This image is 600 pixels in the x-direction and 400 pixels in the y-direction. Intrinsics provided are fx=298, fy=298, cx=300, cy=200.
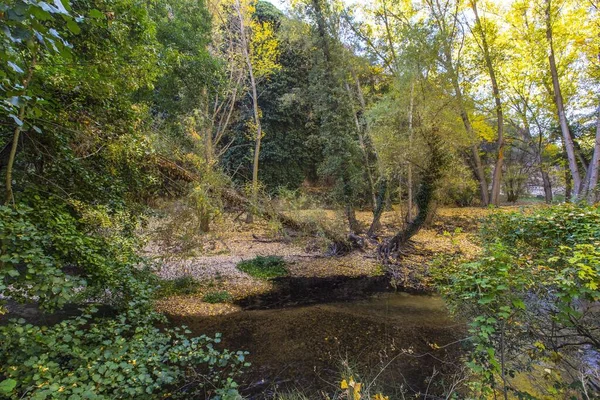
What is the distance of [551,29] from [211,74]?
11396mm

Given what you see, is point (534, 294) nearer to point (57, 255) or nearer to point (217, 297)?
point (57, 255)

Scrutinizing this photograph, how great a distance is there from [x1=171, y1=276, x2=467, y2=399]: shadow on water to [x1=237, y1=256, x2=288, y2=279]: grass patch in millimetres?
1024

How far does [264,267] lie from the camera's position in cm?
938

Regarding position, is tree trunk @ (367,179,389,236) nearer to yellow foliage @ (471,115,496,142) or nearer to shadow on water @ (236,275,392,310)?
shadow on water @ (236,275,392,310)

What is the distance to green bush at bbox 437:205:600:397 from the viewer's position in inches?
94.0

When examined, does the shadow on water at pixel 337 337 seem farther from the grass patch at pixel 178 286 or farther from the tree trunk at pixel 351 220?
the tree trunk at pixel 351 220

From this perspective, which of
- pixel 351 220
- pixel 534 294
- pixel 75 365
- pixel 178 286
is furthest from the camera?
pixel 351 220

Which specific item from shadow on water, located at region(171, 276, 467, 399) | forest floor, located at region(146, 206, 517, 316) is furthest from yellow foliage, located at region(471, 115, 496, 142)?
shadow on water, located at region(171, 276, 467, 399)

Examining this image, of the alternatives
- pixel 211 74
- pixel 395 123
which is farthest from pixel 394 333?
pixel 211 74

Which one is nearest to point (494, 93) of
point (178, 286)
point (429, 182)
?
point (429, 182)

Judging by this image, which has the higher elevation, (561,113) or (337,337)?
(561,113)

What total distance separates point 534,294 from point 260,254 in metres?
8.73

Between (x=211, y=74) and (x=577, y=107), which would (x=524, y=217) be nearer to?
(x=211, y=74)

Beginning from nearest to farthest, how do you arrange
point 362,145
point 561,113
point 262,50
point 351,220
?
point 561,113 → point 362,145 → point 351,220 → point 262,50
